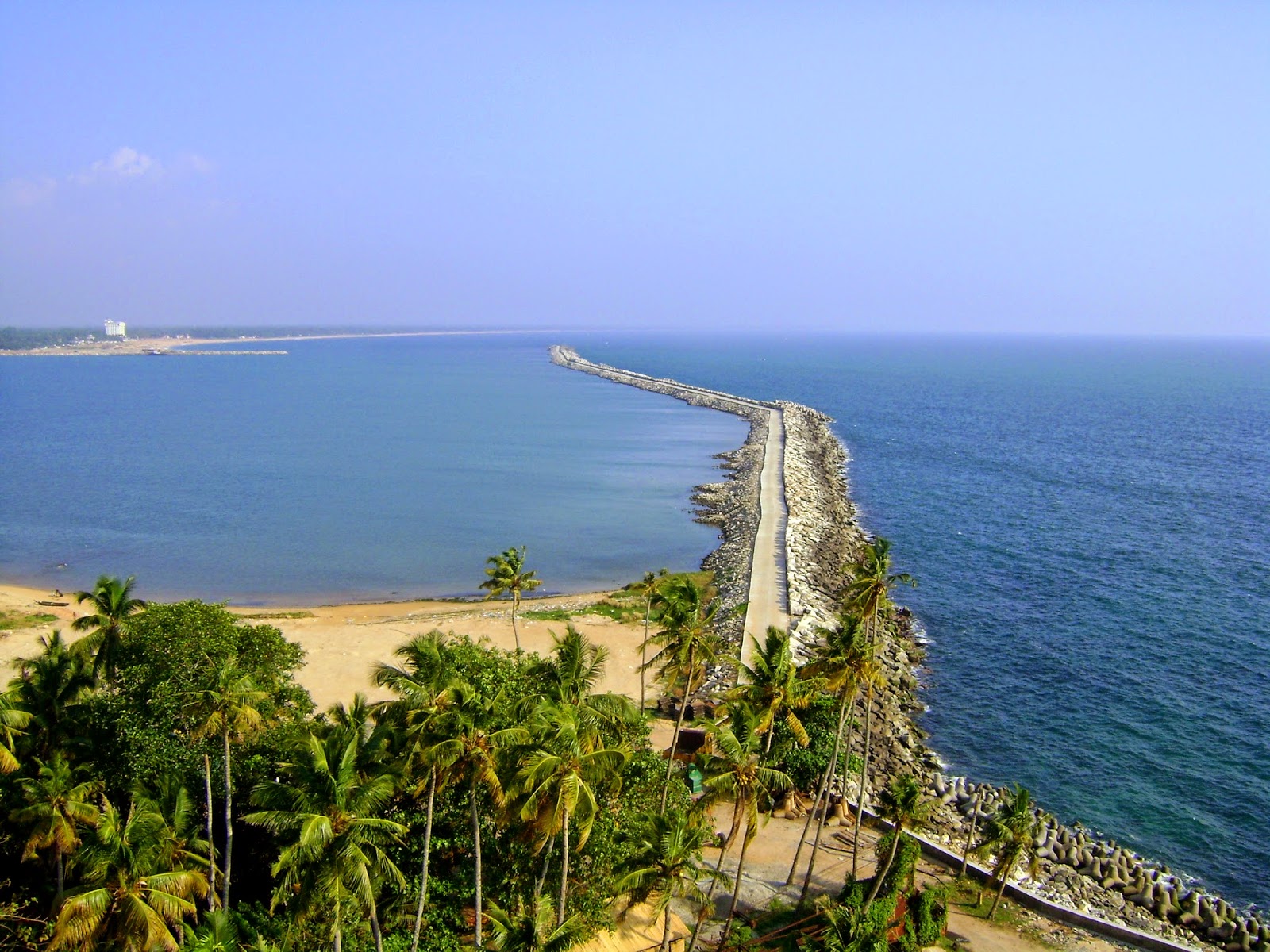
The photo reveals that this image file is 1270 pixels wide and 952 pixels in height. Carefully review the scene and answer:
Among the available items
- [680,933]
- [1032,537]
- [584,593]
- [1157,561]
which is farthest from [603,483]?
[680,933]

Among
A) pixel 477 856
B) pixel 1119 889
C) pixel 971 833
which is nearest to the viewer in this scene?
pixel 477 856

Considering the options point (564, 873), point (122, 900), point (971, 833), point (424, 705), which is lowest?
point (971, 833)

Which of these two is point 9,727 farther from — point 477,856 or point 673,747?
point 673,747

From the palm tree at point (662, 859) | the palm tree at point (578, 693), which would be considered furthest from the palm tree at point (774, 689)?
the palm tree at point (662, 859)

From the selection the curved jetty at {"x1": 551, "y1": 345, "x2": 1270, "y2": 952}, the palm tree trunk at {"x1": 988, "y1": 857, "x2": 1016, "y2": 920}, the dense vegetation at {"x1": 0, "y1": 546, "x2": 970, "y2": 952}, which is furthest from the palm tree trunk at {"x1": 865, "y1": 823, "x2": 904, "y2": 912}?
the palm tree trunk at {"x1": 988, "y1": 857, "x2": 1016, "y2": 920}

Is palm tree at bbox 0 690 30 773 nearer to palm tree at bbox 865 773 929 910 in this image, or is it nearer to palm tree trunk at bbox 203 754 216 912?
palm tree trunk at bbox 203 754 216 912

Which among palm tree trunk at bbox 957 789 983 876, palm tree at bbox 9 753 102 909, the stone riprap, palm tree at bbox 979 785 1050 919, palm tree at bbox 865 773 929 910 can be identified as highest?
palm tree at bbox 9 753 102 909

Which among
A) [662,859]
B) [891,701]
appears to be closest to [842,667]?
[662,859]
